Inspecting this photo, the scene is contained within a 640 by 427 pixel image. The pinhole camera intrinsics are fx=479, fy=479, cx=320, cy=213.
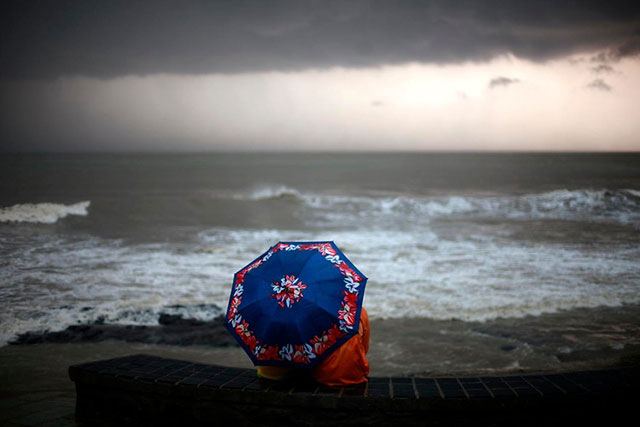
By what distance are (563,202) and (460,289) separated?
18.3 metres

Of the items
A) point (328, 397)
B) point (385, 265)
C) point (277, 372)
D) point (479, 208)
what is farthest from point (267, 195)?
point (328, 397)

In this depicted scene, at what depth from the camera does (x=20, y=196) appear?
1213 centimetres

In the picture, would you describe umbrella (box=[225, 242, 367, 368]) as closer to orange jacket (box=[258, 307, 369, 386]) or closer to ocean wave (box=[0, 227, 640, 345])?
orange jacket (box=[258, 307, 369, 386])

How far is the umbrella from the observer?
295 cm

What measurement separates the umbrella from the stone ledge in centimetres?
26

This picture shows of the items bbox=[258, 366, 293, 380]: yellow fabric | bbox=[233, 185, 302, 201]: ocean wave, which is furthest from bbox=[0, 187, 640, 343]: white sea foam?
bbox=[233, 185, 302, 201]: ocean wave

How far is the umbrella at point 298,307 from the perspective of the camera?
2949mm

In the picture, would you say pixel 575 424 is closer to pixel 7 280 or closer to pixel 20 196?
pixel 7 280

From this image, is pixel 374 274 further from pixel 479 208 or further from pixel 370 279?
pixel 479 208

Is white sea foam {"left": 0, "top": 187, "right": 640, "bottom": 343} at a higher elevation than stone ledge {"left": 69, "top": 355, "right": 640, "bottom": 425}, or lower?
lower

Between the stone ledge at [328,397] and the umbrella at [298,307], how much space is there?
0.26 metres

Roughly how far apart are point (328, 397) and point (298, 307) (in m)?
0.57

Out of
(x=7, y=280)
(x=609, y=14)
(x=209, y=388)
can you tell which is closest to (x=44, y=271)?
(x=7, y=280)

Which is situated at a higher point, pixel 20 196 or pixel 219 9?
pixel 219 9
